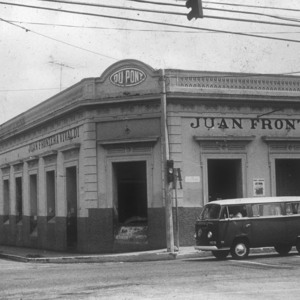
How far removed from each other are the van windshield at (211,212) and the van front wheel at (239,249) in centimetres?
102

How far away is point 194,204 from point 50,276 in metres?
9.14

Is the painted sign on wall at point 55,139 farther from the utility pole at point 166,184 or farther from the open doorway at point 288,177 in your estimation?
the open doorway at point 288,177

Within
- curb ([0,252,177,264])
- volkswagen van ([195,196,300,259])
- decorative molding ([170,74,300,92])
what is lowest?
curb ([0,252,177,264])

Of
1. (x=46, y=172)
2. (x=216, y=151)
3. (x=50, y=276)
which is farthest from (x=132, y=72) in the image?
(x=50, y=276)

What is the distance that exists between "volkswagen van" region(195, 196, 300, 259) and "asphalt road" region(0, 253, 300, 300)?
5.47 ft

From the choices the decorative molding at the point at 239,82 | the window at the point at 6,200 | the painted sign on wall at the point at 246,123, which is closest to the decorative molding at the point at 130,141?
the painted sign on wall at the point at 246,123

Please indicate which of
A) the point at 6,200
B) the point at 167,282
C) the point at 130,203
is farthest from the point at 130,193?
the point at 6,200

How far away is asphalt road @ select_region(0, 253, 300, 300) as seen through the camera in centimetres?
1090

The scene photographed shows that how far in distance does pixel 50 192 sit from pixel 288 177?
1136cm

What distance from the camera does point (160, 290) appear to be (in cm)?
1138

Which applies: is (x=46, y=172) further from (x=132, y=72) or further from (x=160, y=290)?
(x=160, y=290)

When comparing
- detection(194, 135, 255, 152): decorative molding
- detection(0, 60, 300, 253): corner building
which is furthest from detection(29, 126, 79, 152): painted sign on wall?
detection(194, 135, 255, 152): decorative molding

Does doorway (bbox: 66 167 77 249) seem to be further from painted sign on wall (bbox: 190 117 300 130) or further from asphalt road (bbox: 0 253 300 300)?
asphalt road (bbox: 0 253 300 300)

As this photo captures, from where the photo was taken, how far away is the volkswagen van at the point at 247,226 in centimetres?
1817
